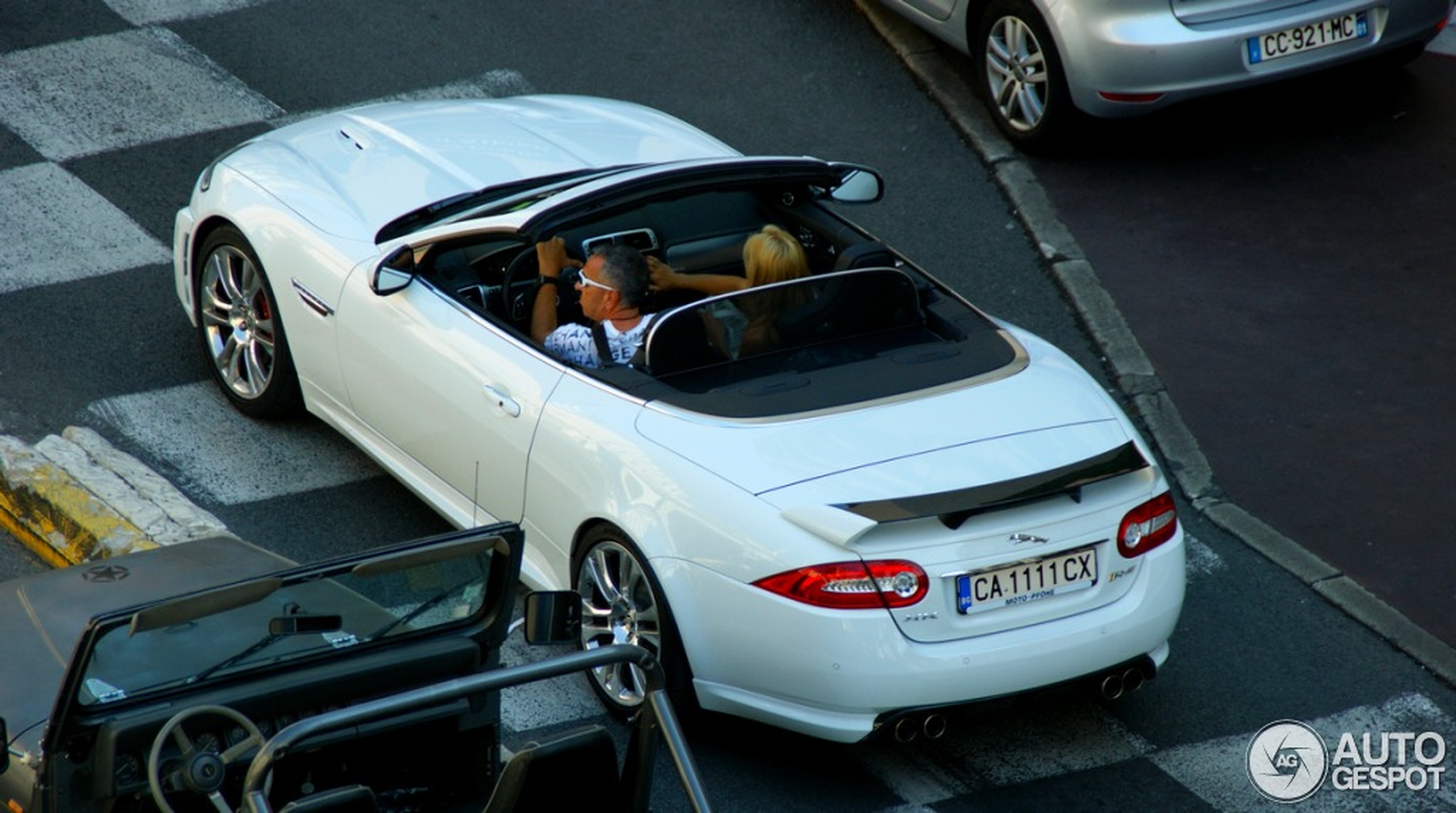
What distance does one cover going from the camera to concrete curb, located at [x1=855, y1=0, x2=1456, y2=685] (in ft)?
23.0

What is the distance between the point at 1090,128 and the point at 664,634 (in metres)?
5.58

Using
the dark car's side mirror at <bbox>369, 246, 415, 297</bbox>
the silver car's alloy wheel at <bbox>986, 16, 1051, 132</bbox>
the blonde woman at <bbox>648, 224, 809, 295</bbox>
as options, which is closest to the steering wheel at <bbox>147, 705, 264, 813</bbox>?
the dark car's side mirror at <bbox>369, 246, 415, 297</bbox>

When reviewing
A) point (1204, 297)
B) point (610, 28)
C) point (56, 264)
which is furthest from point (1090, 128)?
Result: point (56, 264)

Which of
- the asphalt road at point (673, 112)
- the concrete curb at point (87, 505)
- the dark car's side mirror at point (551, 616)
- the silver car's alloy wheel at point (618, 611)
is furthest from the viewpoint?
the concrete curb at point (87, 505)

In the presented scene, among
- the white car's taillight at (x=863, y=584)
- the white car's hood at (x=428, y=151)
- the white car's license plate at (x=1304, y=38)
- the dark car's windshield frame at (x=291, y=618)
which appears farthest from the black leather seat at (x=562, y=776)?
the white car's license plate at (x=1304, y=38)

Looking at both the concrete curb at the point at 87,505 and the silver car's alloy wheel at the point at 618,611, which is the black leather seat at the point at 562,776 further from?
the concrete curb at the point at 87,505

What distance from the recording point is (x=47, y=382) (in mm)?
8266

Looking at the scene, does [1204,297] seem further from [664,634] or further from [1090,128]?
[664,634]

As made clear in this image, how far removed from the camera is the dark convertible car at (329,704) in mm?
4223

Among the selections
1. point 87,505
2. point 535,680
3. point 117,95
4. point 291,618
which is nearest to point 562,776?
point 535,680

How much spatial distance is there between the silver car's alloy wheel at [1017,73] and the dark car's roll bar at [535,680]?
6.45 meters

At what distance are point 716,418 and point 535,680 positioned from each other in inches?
73.4

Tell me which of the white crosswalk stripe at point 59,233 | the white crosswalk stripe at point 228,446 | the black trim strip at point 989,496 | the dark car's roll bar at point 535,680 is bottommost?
the white crosswalk stripe at point 228,446
